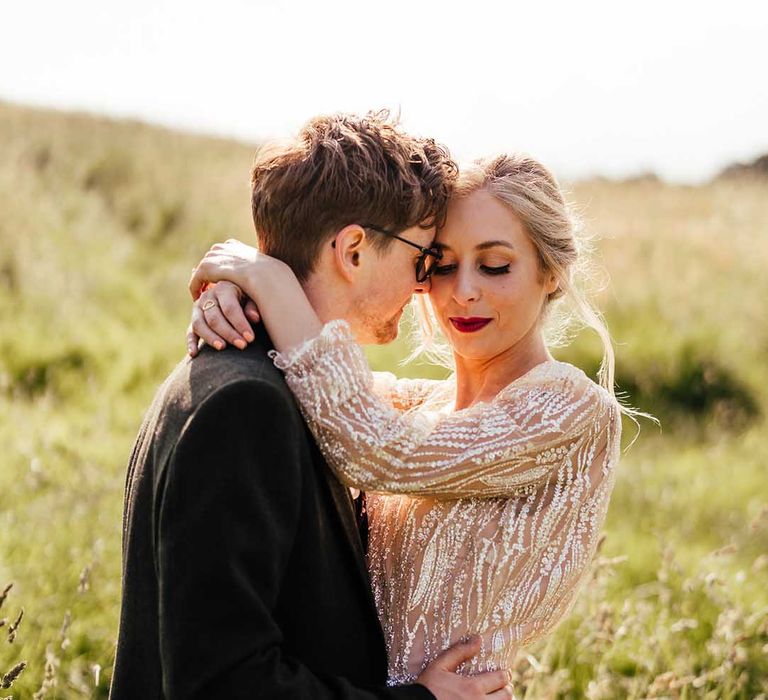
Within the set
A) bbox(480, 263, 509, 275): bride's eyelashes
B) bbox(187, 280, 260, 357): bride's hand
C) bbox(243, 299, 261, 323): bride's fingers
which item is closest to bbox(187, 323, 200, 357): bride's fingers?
bbox(187, 280, 260, 357): bride's hand

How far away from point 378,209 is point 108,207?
44.2 feet

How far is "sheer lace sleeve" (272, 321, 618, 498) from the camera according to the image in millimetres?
2326

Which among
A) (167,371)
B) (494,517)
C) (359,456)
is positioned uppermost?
(359,456)

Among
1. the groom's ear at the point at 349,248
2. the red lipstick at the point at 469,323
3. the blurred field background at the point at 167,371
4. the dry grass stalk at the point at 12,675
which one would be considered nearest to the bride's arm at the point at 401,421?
the groom's ear at the point at 349,248

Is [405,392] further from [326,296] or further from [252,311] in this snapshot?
[252,311]

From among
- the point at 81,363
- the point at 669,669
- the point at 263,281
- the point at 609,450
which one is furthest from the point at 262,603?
the point at 81,363

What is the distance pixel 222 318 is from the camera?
233 centimetres

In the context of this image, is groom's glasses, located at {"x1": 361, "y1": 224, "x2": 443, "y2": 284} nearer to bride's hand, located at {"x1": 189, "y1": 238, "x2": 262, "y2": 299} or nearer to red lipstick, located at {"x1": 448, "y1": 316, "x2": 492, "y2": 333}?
red lipstick, located at {"x1": 448, "y1": 316, "x2": 492, "y2": 333}

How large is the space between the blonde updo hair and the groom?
0.72 feet

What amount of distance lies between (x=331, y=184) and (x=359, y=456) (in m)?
0.67

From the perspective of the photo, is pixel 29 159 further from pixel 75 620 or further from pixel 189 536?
pixel 189 536

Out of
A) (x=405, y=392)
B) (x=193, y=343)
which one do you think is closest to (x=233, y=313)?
(x=193, y=343)

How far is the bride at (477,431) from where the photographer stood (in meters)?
2.38

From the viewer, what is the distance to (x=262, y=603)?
204 centimetres
